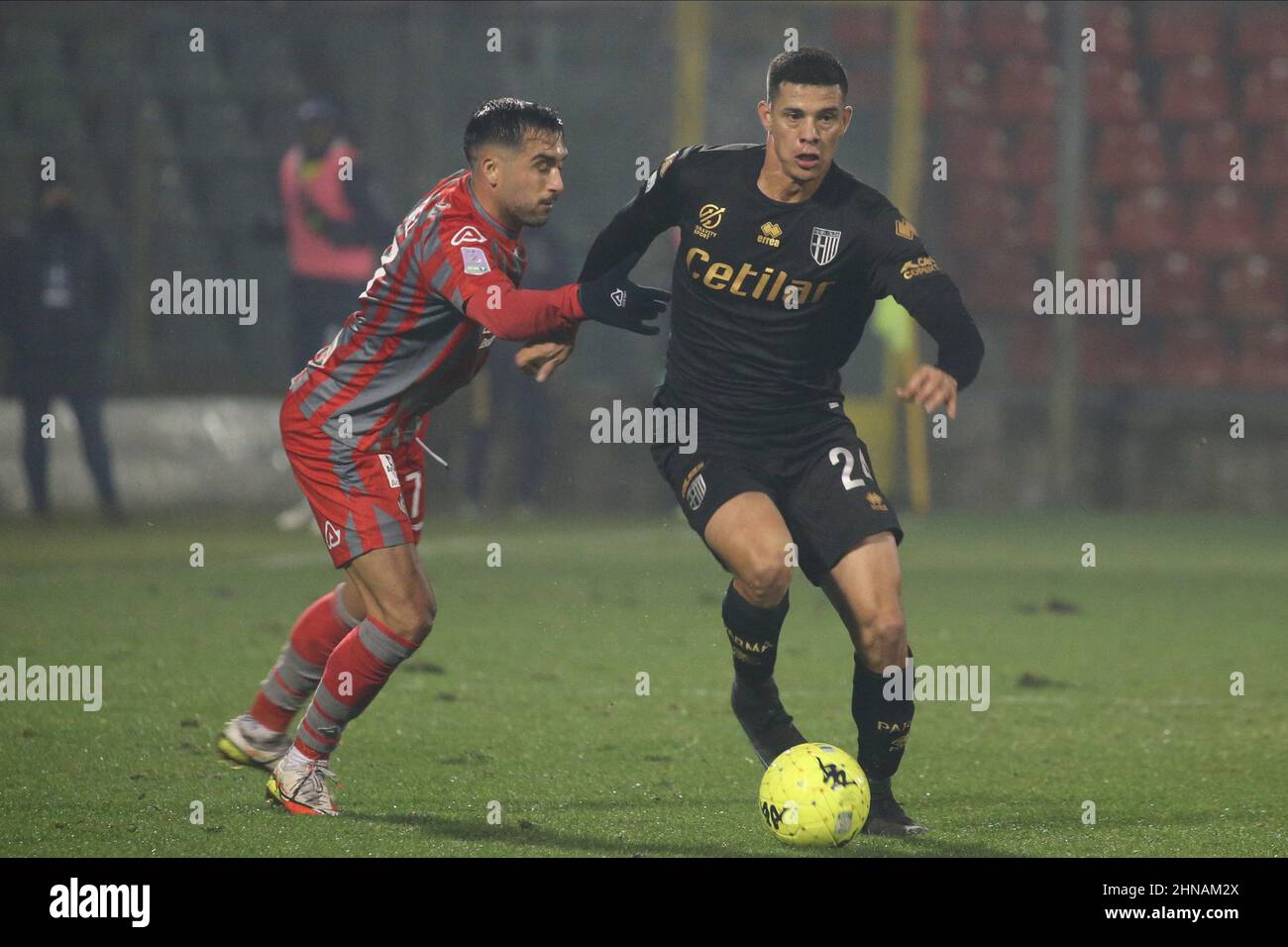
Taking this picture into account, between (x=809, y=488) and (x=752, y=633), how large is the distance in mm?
436

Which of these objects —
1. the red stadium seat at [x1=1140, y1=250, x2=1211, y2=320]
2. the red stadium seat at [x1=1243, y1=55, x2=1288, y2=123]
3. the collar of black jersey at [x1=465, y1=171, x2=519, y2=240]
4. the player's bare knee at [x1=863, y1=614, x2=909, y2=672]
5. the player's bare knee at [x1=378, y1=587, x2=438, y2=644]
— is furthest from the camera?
the red stadium seat at [x1=1243, y1=55, x2=1288, y2=123]

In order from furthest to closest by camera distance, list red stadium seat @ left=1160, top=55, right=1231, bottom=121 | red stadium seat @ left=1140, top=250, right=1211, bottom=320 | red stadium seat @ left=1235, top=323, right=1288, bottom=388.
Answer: red stadium seat @ left=1160, top=55, right=1231, bottom=121 < red stadium seat @ left=1140, top=250, right=1211, bottom=320 < red stadium seat @ left=1235, top=323, right=1288, bottom=388

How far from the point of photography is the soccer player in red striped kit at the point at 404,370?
527 centimetres

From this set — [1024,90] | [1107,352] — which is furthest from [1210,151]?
[1107,352]

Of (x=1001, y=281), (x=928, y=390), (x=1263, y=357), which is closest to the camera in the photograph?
(x=928, y=390)

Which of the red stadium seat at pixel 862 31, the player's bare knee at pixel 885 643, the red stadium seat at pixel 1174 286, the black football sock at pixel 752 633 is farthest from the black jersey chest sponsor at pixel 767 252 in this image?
the red stadium seat at pixel 1174 286

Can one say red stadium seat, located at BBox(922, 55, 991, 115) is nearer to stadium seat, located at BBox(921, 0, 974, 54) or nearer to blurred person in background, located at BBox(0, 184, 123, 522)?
stadium seat, located at BBox(921, 0, 974, 54)

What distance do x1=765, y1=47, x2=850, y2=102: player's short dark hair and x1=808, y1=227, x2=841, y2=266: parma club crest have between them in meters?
0.35

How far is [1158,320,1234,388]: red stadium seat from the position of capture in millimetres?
15938

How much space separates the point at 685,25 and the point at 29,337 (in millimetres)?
4749

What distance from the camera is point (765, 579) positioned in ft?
17.6

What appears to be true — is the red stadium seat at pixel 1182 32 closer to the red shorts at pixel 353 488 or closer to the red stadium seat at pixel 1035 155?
the red stadium seat at pixel 1035 155

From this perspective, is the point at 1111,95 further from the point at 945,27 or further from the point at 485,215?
the point at 485,215

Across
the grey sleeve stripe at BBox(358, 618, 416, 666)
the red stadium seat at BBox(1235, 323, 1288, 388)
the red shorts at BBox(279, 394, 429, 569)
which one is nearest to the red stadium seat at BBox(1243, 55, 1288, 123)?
the red stadium seat at BBox(1235, 323, 1288, 388)
